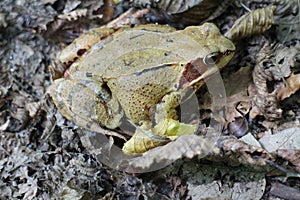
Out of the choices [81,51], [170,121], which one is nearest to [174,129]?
[170,121]

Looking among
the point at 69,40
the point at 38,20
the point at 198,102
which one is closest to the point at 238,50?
the point at 198,102

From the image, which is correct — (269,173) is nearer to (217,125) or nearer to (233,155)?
(233,155)

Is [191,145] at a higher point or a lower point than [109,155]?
higher

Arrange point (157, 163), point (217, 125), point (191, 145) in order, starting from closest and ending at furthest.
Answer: point (191, 145) → point (157, 163) → point (217, 125)

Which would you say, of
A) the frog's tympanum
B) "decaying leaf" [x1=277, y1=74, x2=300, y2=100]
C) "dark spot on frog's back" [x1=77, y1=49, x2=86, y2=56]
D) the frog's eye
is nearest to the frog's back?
the frog's tympanum

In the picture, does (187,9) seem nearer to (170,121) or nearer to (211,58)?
(211,58)

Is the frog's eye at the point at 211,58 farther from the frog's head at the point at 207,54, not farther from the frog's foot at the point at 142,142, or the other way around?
the frog's foot at the point at 142,142

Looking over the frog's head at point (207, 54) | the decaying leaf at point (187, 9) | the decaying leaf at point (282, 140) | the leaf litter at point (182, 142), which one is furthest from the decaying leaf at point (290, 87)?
the decaying leaf at point (187, 9)
